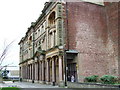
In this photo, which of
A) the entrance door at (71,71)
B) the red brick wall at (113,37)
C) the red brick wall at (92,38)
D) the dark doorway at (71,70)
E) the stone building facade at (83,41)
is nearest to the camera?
the stone building facade at (83,41)

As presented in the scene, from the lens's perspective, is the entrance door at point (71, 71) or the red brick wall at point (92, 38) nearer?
the red brick wall at point (92, 38)

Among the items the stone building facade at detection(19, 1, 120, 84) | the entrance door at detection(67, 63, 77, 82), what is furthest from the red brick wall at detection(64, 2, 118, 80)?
the entrance door at detection(67, 63, 77, 82)

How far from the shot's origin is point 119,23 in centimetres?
3659

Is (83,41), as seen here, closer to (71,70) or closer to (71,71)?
(71,70)

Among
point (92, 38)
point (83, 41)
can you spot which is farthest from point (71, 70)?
point (92, 38)

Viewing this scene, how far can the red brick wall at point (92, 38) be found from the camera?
3700 cm

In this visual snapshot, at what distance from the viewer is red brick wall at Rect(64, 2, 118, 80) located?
121 feet

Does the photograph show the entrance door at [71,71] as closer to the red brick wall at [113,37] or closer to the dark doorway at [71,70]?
Result: the dark doorway at [71,70]

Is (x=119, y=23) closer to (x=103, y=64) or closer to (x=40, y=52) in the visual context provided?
(x=103, y=64)

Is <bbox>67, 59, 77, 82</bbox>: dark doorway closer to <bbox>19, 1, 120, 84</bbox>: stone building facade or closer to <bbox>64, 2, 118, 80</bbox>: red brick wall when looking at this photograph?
<bbox>19, 1, 120, 84</bbox>: stone building facade

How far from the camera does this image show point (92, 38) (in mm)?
38406

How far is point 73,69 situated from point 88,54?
342 centimetres

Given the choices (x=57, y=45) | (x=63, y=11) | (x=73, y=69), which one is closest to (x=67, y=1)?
(x=63, y=11)

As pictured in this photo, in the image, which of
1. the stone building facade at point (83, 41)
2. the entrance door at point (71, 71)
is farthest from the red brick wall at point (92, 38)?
the entrance door at point (71, 71)
